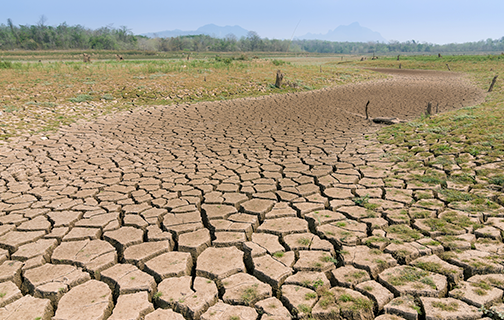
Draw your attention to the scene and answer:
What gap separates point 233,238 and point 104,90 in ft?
36.3

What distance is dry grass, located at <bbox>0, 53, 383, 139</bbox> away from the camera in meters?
9.09

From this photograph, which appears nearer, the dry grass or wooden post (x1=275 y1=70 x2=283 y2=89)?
the dry grass

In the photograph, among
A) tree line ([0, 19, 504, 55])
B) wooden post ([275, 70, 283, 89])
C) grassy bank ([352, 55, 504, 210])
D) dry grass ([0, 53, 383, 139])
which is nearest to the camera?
grassy bank ([352, 55, 504, 210])

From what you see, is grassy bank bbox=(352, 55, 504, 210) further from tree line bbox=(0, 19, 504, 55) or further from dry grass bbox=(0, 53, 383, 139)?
tree line bbox=(0, 19, 504, 55)

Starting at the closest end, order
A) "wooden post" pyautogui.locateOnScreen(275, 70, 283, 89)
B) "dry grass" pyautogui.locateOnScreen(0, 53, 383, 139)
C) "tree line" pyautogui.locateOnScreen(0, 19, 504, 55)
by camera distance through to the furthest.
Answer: "dry grass" pyautogui.locateOnScreen(0, 53, 383, 139) → "wooden post" pyautogui.locateOnScreen(275, 70, 283, 89) → "tree line" pyautogui.locateOnScreen(0, 19, 504, 55)

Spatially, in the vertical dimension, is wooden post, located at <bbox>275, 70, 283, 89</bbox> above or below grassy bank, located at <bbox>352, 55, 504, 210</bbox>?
above

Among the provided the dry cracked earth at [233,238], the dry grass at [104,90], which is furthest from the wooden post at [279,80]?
the dry cracked earth at [233,238]

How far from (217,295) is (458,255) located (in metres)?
2.17

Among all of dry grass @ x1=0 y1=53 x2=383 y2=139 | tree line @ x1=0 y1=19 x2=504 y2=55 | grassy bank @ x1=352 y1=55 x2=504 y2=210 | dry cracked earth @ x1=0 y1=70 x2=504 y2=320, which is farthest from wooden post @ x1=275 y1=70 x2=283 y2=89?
tree line @ x1=0 y1=19 x2=504 y2=55

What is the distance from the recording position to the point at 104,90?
12227 millimetres

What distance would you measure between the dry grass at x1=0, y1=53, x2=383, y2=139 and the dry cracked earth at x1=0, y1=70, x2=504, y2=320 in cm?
316

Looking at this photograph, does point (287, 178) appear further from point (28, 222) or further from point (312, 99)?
point (312, 99)

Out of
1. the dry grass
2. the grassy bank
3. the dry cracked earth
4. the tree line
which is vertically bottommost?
the dry cracked earth

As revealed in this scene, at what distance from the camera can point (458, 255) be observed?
9.32 feet
